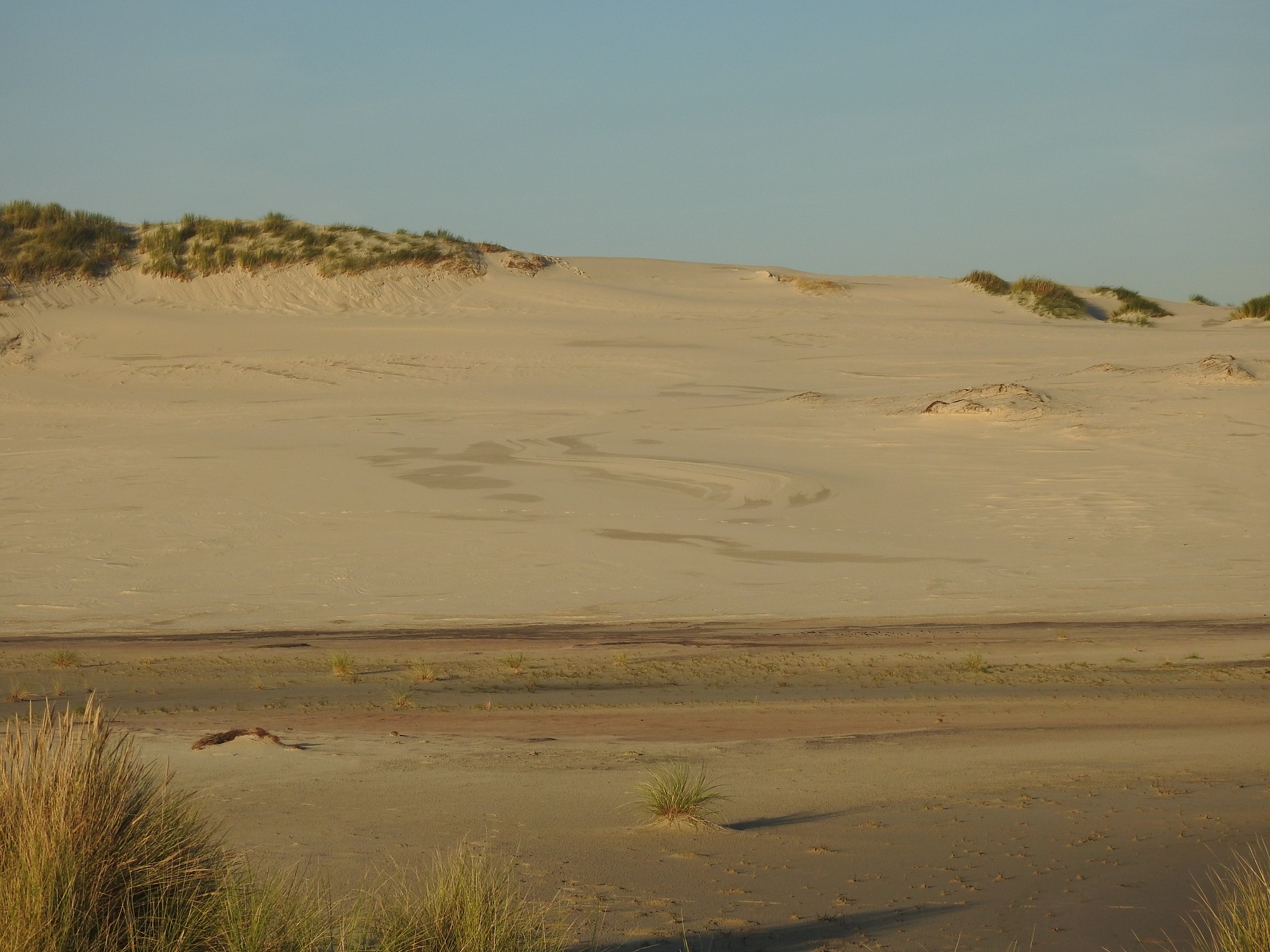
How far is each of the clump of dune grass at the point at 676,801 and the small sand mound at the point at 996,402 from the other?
1673cm

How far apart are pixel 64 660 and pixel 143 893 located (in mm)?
7294

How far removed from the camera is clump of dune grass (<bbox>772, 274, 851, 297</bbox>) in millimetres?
36594

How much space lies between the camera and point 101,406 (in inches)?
991

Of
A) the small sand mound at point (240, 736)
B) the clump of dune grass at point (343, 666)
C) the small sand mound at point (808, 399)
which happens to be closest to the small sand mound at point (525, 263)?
the small sand mound at point (808, 399)

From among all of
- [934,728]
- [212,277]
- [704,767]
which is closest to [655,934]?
[704,767]

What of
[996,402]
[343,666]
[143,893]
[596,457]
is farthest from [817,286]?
[143,893]

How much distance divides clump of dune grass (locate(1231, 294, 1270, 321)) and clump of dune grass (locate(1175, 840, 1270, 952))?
1274 inches

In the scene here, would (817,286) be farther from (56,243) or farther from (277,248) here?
(56,243)

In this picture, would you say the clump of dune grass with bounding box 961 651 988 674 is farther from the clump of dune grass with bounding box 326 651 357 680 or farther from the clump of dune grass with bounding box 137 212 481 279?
the clump of dune grass with bounding box 137 212 481 279

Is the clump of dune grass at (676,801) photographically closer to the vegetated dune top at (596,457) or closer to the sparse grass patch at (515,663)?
the sparse grass patch at (515,663)

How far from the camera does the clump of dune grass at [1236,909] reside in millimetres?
3807

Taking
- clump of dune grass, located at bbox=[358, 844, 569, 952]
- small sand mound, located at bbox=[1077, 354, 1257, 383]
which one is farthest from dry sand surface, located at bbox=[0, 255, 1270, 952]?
clump of dune grass, located at bbox=[358, 844, 569, 952]

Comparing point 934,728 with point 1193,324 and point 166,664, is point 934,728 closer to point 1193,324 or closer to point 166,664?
point 166,664

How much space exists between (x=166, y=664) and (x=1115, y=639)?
8.33 meters
